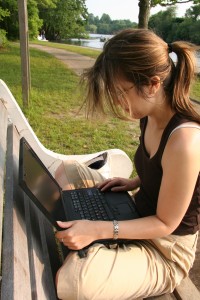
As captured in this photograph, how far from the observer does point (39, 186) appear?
4.94 ft

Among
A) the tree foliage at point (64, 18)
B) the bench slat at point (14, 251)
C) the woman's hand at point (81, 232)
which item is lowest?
the woman's hand at point (81, 232)

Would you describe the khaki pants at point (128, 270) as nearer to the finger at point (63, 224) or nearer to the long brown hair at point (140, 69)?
the finger at point (63, 224)

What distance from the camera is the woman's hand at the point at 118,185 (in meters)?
2.01

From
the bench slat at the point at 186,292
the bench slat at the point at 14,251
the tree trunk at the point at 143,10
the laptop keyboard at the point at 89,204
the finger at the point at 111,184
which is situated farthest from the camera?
the tree trunk at the point at 143,10

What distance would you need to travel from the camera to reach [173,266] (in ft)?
5.17

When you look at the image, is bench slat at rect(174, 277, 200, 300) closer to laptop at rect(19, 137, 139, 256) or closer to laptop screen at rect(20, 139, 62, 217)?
laptop at rect(19, 137, 139, 256)

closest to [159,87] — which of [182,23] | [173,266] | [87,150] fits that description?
[173,266]

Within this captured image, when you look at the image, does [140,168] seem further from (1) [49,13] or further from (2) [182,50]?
(1) [49,13]

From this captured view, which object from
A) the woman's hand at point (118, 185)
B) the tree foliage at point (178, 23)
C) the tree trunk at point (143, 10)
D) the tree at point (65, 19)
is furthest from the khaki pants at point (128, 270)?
the tree at point (65, 19)

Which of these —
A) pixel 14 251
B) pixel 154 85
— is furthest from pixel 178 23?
pixel 14 251

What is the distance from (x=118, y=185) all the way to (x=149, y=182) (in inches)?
17.0

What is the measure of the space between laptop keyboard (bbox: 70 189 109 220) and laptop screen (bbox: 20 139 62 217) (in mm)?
98

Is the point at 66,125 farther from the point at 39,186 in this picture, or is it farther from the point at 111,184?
the point at 39,186

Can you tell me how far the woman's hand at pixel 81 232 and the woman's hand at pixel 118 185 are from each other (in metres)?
0.54
